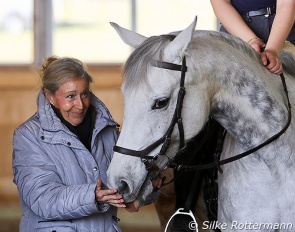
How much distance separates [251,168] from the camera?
2.91 m

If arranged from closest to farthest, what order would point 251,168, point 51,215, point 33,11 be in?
point 251,168
point 51,215
point 33,11

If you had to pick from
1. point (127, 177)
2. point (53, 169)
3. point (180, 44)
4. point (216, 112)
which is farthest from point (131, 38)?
point (53, 169)

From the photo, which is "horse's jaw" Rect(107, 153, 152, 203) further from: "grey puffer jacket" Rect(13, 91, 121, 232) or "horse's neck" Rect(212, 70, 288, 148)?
"grey puffer jacket" Rect(13, 91, 121, 232)

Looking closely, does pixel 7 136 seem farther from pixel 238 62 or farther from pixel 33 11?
pixel 238 62

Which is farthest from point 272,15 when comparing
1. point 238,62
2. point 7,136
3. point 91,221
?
point 7,136

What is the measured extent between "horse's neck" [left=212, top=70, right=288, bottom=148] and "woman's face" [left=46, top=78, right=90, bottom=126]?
764 millimetres

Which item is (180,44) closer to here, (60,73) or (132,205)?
(132,205)

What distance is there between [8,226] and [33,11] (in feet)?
5.39

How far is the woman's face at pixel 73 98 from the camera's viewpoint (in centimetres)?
340

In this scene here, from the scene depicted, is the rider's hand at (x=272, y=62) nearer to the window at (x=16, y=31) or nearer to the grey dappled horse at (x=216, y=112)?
the grey dappled horse at (x=216, y=112)

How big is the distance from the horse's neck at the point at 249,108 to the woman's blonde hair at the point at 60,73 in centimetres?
81

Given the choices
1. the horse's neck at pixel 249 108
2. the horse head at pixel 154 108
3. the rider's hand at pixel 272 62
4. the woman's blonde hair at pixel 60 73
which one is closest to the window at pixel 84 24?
the woman's blonde hair at pixel 60 73

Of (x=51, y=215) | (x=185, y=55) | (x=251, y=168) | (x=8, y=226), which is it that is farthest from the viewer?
(x=8, y=226)

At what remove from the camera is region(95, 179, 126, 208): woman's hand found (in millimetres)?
2852
